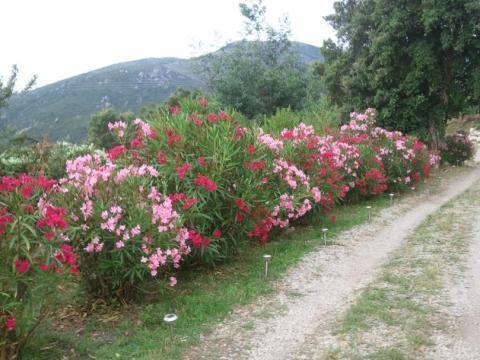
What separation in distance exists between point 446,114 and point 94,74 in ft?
425

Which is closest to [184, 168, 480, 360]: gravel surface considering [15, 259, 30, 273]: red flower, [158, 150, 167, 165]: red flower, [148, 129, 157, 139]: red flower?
[15, 259, 30, 273]: red flower

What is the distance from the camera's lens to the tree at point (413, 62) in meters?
15.9

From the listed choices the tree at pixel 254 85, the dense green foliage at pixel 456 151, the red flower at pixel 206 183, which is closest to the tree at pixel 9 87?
the red flower at pixel 206 183

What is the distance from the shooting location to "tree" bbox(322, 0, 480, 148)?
52.3 feet

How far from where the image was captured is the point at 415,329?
14.8ft

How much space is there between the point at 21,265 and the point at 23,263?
0.02m

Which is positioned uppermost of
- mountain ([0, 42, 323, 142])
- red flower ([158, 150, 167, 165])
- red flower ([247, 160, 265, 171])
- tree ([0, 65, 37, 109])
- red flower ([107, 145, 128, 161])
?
mountain ([0, 42, 323, 142])

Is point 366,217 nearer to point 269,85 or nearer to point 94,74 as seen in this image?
point 269,85

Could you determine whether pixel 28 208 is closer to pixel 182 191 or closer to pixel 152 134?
pixel 182 191

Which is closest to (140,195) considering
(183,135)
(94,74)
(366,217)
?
(183,135)

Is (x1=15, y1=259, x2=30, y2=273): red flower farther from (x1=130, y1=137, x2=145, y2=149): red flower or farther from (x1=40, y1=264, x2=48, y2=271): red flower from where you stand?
(x1=130, y1=137, x2=145, y2=149): red flower

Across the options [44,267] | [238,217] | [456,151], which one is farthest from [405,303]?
[456,151]

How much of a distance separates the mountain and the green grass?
7999cm

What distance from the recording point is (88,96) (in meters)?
114
